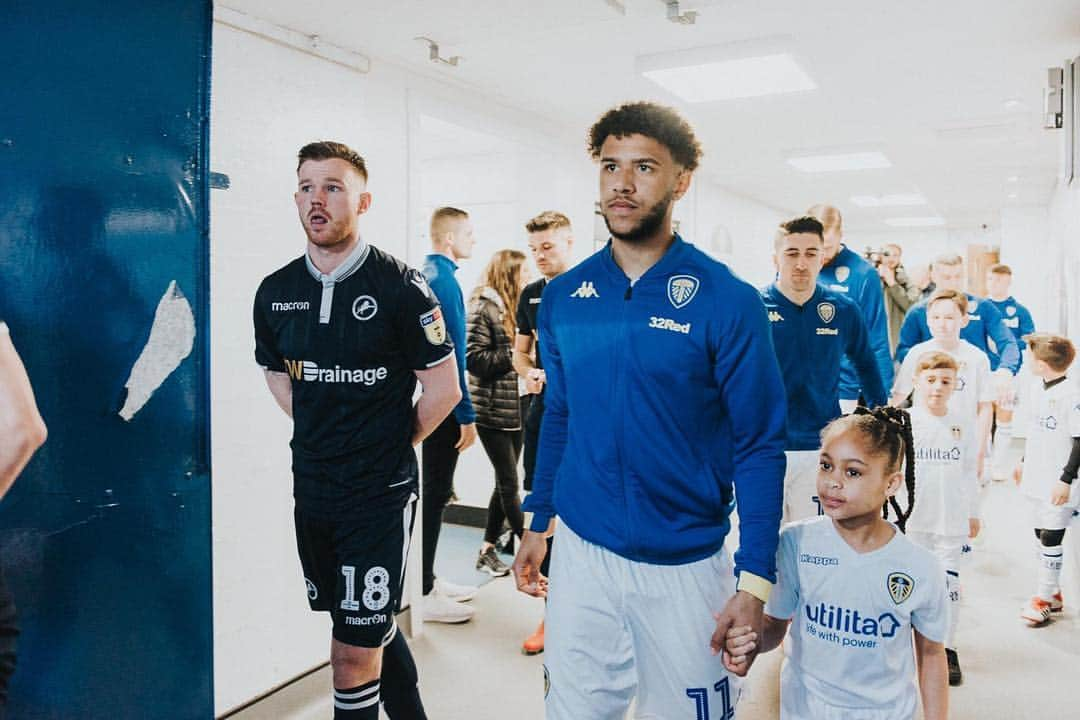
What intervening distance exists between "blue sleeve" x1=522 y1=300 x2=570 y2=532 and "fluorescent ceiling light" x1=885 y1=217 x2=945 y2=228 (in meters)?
10.7

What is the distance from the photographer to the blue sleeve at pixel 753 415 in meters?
1.52

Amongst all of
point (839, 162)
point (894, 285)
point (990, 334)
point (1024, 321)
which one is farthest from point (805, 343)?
point (1024, 321)

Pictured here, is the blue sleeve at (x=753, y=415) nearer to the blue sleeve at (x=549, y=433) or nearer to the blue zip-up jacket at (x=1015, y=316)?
the blue sleeve at (x=549, y=433)

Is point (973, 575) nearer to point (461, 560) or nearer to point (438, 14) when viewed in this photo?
point (461, 560)

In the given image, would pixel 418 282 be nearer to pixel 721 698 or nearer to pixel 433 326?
pixel 433 326

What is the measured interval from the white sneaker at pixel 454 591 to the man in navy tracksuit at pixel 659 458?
235 cm

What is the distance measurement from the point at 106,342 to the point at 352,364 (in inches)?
24.8

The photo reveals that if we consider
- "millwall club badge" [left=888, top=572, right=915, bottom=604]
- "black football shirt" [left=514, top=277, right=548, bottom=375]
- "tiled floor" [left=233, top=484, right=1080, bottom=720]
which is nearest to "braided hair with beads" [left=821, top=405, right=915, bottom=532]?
"millwall club badge" [left=888, top=572, right=915, bottom=604]

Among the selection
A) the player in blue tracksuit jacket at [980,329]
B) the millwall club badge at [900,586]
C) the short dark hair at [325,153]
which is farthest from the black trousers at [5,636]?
the player in blue tracksuit jacket at [980,329]

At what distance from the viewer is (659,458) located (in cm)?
158

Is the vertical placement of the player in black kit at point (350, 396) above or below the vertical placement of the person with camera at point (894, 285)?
below

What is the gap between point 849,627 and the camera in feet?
5.98

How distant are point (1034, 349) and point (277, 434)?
3.48 m

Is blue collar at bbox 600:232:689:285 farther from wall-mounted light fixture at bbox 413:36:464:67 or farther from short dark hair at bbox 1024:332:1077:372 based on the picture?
short dark hair at bbox 1024:332:1077:372
